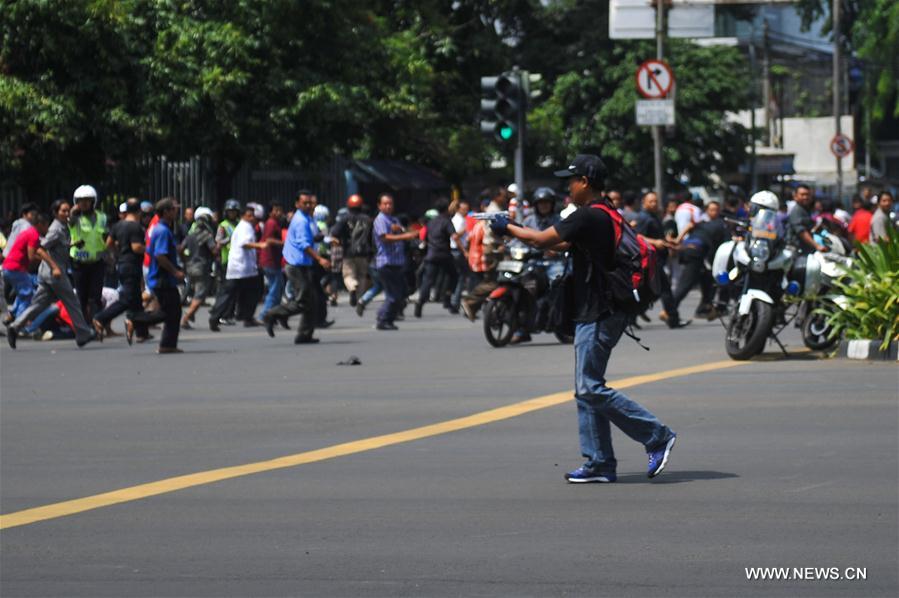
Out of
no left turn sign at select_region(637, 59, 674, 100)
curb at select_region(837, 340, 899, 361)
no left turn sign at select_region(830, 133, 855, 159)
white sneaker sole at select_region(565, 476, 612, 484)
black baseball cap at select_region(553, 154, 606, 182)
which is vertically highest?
no left turn sign at select_region(637, 59, 674, 100)

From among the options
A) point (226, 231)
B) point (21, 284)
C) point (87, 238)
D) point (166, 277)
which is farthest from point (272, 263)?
point (166, 277)

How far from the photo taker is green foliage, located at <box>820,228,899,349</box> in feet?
52.7

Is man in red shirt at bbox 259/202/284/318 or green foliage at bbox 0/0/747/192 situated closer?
man in red shirt at bbox 259/202/284/318

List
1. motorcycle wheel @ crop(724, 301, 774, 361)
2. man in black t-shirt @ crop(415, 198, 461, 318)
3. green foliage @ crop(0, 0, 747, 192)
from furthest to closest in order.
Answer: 1. green foliage @ crop(0, 0, 747, 192)
2. man in black t-shirt @ crop(415, 198, 461, 318)
3. motorcycle wheel @ crop(724, 301, 774, 361)

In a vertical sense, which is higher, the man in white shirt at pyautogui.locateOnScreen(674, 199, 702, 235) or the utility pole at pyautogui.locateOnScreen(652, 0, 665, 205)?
the utility pole at pyautogui.locateOnScreen(652, 0, 665, 205)

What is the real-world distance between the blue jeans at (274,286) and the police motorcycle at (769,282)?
7.03 metres

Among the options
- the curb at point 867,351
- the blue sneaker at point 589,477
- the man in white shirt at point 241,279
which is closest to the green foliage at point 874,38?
the man in white shirt at point 241,279

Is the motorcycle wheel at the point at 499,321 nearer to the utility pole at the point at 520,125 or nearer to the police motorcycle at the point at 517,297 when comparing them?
the police motorcycle at the point at 517,297

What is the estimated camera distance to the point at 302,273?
20.1 m

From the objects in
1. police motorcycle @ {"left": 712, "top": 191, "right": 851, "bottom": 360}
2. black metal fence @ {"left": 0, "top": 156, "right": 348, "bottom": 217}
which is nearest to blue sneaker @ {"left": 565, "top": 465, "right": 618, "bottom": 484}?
police motorcycle @ {"left": 712, "top": 191, "right": 851, "bottom": 360}

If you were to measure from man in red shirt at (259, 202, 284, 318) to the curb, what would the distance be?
8.62m

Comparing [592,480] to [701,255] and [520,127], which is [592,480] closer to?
[520,127]

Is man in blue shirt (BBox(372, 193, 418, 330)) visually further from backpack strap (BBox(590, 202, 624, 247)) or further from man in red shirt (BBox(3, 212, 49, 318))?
backpack strap (BBox(590, 202, 624, 247))

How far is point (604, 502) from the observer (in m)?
8.71
